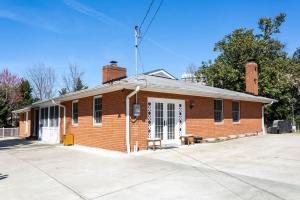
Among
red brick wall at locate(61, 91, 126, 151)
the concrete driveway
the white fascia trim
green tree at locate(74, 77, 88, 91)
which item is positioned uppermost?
green tree at locate(74, 77, 88, 91)

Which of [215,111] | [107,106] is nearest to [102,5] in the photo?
[107,106]

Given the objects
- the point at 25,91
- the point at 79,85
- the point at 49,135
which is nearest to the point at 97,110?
the point at 49,135

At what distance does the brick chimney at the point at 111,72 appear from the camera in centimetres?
1823

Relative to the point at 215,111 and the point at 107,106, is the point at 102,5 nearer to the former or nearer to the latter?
the point at 107,106

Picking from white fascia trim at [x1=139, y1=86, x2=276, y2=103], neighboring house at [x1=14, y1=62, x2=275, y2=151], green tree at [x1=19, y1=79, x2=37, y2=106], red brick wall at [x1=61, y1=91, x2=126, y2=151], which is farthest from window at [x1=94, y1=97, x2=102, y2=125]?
green tree at [x1=19, y1=79, x2=37, y2=106]

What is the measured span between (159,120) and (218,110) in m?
5.11

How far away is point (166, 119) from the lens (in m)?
14.7

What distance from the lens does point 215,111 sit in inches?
701

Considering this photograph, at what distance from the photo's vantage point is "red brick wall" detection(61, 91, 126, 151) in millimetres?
13195

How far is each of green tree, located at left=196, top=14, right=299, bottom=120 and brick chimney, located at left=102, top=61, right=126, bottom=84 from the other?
1559cm

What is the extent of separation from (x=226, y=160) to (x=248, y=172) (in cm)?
205

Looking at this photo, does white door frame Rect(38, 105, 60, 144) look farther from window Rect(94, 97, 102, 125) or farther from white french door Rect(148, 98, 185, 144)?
white french door Rect(148, 98, 185, 144)

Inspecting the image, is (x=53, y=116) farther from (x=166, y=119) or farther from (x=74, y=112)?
(x=166, y=119)

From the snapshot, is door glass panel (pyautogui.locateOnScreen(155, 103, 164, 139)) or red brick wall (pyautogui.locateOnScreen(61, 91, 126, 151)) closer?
red brick wall (pyautogui.locateOnScreen(61, 91, 126, 151))
